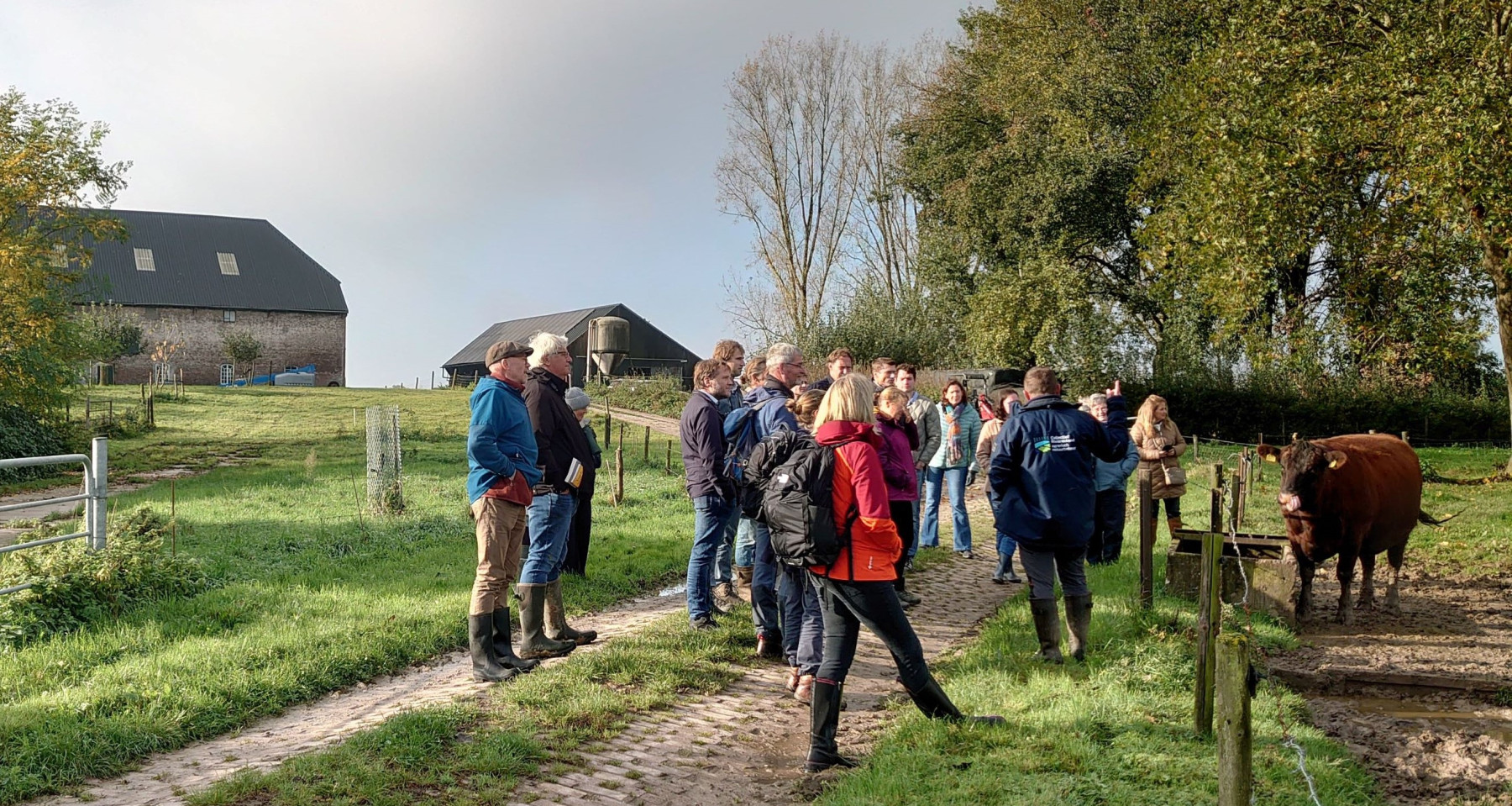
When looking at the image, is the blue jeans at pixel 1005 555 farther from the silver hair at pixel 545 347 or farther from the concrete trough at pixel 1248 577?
the silver hair at pixel 545 347

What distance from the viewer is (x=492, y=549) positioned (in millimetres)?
6266

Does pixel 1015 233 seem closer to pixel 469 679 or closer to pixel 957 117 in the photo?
pixel 957 117

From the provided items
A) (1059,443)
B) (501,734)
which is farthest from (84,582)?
(1059,443)

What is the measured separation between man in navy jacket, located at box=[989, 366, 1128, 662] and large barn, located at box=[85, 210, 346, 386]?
56368 millimetres

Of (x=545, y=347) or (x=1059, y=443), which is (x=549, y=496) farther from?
(x=1059, y=443)

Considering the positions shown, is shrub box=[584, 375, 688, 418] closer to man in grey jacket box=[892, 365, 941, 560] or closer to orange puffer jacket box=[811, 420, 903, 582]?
man in grey jacket box=[892, 365, 941, 560]

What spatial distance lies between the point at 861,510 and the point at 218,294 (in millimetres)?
61719

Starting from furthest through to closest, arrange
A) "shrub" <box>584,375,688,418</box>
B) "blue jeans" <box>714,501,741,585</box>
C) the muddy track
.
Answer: "shrub" <box>584,375,688,418</box>
"blue jeans" <box>714,501,741,585</box>
the muddy track

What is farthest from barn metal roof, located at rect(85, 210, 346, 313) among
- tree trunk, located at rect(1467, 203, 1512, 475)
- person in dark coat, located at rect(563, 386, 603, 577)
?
tree trunk, located at rect(1467, 203, 1512, 475)

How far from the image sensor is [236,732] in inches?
222

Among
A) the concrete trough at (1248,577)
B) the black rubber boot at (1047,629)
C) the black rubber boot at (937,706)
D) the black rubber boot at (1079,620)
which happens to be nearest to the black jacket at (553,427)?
the black rubber boot at (937,706)

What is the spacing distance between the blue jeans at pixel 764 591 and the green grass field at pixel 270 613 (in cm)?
215

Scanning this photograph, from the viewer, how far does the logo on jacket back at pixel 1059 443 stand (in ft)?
21.7

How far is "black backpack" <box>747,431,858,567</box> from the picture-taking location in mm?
4879
